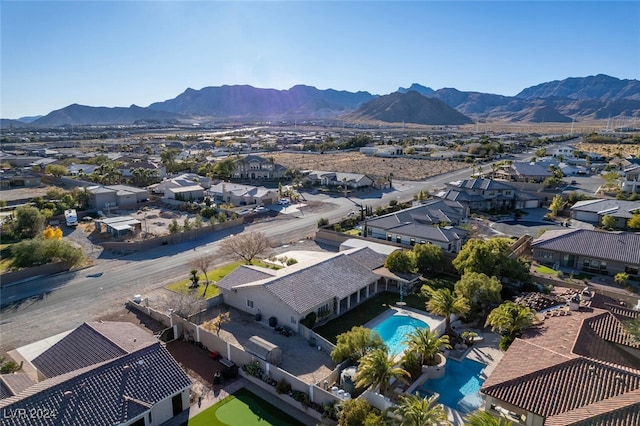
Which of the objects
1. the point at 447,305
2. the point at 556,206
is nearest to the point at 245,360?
the point at 447,305

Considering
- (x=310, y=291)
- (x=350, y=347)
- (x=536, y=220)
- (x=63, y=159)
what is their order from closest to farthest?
1. (x=350, y=347)
2. (x=310, y=291)
3. (x=536, y=220)
4. (x=63, y=159)

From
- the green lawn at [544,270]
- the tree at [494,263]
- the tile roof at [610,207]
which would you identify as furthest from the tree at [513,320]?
the tile roof at [610,207]

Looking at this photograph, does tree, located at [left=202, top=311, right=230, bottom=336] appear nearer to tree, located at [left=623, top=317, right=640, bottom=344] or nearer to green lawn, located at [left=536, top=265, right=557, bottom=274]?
tree, located at [left=623, top=317, right=640, bottom=344]

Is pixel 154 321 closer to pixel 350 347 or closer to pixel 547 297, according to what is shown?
pixel 350 347

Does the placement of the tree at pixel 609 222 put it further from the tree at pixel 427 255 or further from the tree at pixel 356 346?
the tree at pixel 356 346

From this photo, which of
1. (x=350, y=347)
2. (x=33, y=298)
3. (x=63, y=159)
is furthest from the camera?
(x=63, y=159)

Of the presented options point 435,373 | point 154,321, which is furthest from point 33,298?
point 435,373

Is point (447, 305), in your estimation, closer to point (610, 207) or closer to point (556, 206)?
point (610, 207)
